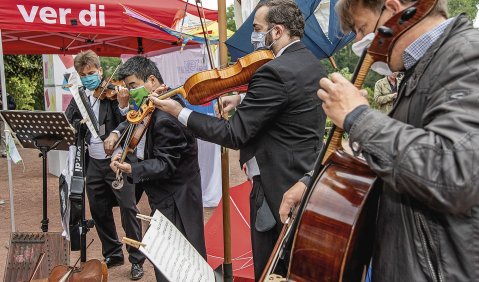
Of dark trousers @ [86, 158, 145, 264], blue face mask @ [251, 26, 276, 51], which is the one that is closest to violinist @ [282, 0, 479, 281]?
blue face mask @ [251, 26, 276, 51]

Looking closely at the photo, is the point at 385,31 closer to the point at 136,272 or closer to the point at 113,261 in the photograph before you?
the point at 136,272

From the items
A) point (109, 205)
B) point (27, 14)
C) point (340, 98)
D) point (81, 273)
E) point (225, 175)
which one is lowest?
point (81, 273)

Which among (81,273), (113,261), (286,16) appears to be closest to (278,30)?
(286,16)

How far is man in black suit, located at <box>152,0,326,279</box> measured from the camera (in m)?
2.47

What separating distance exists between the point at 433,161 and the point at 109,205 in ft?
13.7

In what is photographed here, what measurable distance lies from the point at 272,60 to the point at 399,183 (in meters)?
1.47

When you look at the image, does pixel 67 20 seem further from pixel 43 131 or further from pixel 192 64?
pixel 192 64

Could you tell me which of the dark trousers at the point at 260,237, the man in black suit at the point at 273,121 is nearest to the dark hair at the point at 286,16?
the man in black suit at the point at 273,121

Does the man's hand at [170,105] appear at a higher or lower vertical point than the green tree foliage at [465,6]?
lower

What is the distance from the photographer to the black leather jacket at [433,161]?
1164mm

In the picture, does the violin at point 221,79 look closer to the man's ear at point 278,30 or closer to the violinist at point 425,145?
the man's ear at point 278,30

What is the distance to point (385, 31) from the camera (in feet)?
4.46

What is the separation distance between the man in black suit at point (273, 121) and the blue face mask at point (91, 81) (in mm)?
2039

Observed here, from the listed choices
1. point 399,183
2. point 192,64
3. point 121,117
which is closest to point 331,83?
point 399,183
